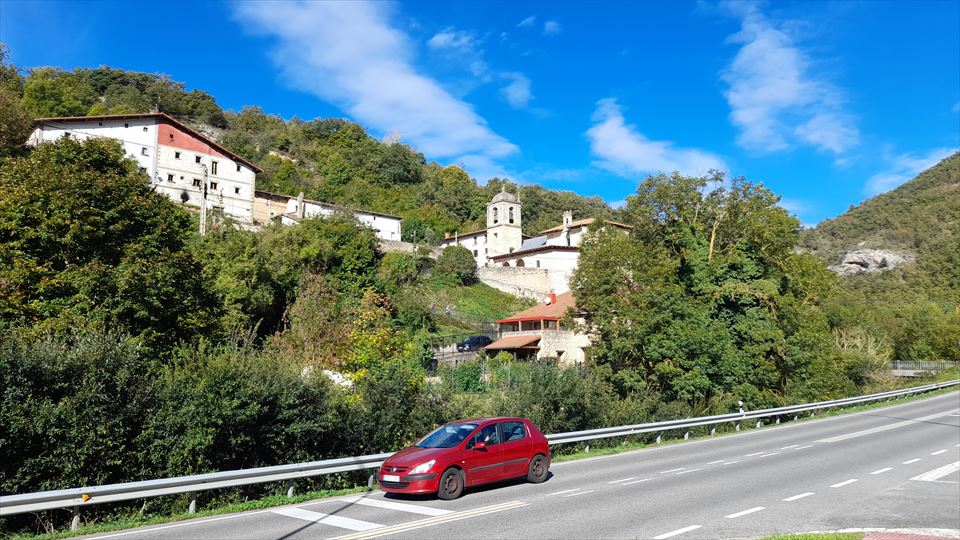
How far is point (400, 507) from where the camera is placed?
38.0 ft

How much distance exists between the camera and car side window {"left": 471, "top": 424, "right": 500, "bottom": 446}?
13.3 meters

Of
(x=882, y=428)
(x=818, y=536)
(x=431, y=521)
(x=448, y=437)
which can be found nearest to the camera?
(x=818, y=536)

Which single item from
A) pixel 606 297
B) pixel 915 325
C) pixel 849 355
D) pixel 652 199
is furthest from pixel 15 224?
pixel 915 325

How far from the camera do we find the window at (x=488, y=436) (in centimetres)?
1327

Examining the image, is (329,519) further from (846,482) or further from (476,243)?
(476,243)

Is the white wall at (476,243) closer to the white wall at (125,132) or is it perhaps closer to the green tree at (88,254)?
the white wall at (125,132)

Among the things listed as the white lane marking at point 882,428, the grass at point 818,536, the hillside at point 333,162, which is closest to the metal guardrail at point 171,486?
the grass at point 818,536

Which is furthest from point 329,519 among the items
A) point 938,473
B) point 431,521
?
point 938,473

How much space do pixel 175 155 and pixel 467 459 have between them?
56643 mm

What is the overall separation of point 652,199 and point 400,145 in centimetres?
8374

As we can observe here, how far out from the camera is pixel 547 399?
70.1 feet

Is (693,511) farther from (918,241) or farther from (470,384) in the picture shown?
(918,241)

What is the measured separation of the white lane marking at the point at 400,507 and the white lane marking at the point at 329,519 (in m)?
1.11

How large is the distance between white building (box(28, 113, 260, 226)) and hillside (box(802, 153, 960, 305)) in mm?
87339
